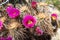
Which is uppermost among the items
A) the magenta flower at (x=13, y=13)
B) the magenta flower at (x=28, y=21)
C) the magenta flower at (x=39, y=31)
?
the magenta flower at (x=13, y=13)

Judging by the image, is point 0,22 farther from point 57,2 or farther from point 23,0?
point 57,2

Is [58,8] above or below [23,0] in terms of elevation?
below

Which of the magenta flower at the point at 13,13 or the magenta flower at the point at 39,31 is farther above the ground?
the magenta flower at the point at 13,13

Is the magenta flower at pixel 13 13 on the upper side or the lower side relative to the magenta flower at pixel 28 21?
upper

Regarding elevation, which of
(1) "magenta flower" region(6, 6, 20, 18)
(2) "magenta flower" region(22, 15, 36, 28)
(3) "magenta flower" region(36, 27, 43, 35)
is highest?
(1) "magenta flower" region(6, 6, 20, 18)

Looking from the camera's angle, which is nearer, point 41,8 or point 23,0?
point 41,8

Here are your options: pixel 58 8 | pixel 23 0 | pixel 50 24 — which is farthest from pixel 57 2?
pixel 50 24

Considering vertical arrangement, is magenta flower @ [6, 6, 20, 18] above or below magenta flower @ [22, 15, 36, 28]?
above

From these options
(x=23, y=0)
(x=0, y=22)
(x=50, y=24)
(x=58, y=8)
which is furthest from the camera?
(x=58, y=8)
